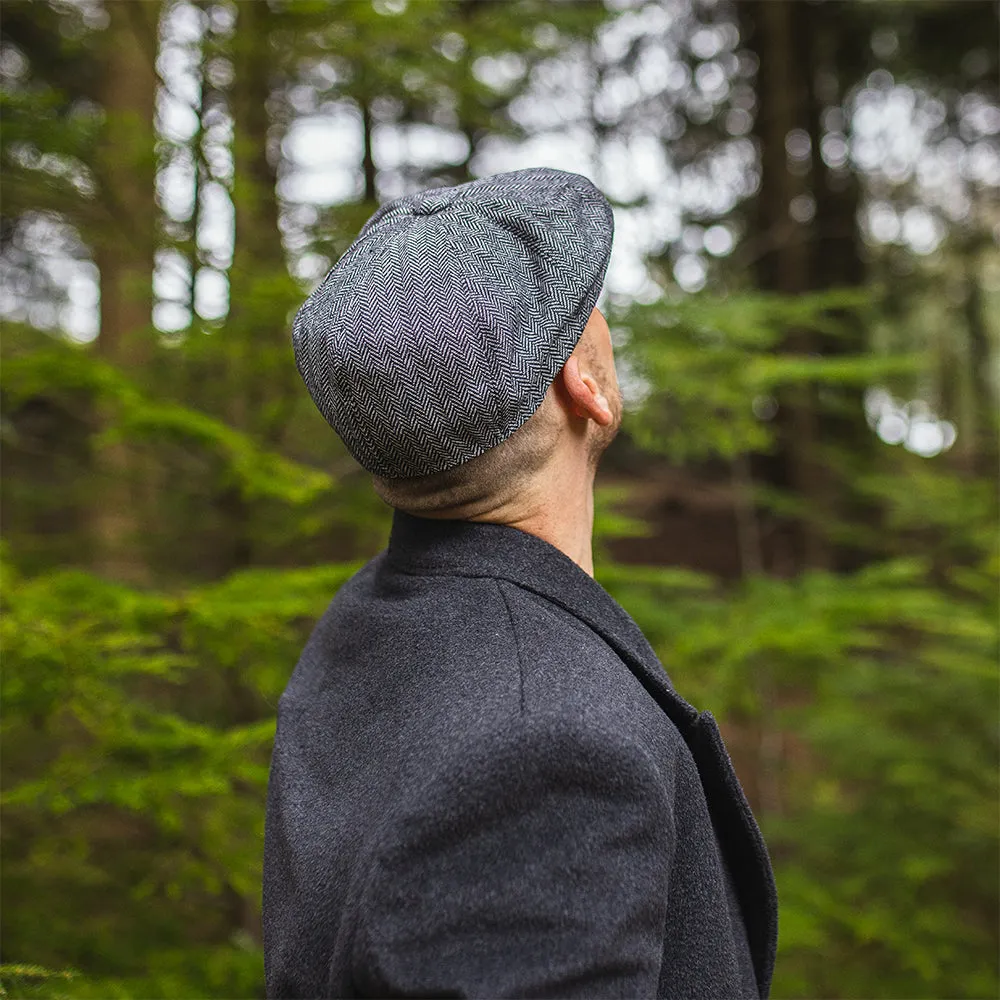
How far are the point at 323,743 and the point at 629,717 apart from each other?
1.61ft

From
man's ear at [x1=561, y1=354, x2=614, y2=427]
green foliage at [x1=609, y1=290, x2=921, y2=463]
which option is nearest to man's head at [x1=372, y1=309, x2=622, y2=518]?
man's ear at [x1=561, y1=354, x2=614, y2=427]

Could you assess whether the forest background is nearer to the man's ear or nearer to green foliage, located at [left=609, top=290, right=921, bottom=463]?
green foliage, located at [left=609, top=290, right=921, bottom=463]

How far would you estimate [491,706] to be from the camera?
1.01 m

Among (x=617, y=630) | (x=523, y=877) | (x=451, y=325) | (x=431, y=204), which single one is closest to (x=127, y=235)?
(x=431, y=204)

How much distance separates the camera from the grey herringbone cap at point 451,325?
3.72 feet

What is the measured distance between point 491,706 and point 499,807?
112 mm

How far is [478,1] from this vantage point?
6020mm

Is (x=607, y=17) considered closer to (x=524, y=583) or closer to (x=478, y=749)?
(x=524, y=583)

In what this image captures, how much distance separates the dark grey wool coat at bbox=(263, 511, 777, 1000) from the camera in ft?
3.05

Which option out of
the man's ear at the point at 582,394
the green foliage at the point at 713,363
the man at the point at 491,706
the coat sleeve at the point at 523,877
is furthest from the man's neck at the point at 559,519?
the green foliage at the point at 713,363

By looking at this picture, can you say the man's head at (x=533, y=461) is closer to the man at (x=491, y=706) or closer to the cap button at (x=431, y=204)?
the man at (x=491, y=706)

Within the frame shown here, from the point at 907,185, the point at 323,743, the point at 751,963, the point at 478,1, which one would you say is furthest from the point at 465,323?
the point at 907,185

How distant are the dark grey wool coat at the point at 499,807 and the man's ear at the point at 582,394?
0.66 feet

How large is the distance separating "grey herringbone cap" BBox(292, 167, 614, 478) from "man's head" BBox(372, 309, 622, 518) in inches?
1.9
